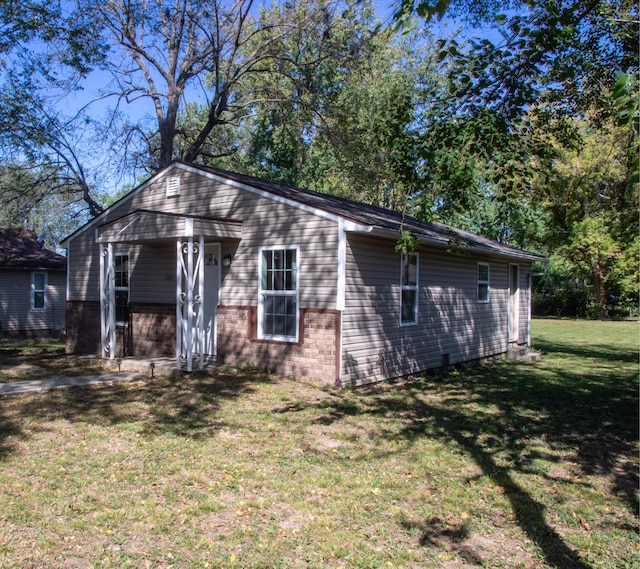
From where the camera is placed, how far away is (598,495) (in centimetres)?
502

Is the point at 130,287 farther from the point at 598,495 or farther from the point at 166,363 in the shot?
the point at 598,495

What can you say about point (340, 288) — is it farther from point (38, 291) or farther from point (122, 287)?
point (38, 291)

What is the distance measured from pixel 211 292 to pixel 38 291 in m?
12.9

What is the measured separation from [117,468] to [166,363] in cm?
553

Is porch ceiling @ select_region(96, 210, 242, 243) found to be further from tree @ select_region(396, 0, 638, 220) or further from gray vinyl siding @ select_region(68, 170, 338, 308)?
tree @ select_region(396, 0, 638, 220)

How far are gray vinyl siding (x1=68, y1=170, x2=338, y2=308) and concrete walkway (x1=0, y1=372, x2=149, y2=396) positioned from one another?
7.44ft

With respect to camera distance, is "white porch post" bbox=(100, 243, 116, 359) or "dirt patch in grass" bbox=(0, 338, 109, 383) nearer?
"dirt patch in grass" bbox=(0, 338, 109, 383)

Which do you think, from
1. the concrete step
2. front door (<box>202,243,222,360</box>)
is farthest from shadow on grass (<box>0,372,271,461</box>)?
front door (<box>202,243,222,360</box>)

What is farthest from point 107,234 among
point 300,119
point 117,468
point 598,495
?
point 300,119

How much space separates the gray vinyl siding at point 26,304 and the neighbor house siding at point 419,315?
15667mm

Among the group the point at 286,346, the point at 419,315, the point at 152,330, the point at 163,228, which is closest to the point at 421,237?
the point at 419,315

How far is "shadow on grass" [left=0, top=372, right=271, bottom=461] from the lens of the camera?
673cm

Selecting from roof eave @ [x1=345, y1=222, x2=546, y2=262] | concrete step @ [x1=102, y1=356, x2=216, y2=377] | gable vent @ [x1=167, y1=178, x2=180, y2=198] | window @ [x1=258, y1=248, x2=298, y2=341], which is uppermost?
gable vent @ [x1=167, y1=178, x2=180, y2=198]

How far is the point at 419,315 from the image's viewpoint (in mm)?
11398
